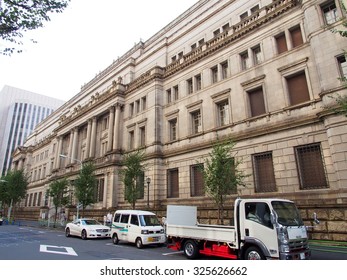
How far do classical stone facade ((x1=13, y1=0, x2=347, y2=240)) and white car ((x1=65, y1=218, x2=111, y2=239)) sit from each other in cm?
606

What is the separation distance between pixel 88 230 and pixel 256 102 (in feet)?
57.3

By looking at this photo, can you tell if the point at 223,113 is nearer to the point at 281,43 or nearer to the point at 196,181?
the point at 196,181

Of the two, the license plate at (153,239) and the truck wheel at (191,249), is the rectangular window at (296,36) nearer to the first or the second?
the truck wheel at (191,249)

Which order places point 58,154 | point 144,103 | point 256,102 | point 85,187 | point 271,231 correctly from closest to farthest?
point 271,231
point 256,102
point 85,187
point 144,103
point 58,154

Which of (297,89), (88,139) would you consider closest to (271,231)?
(297,89)

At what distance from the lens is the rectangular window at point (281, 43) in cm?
2045

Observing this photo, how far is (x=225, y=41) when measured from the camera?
960 inches

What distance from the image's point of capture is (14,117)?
370 feet

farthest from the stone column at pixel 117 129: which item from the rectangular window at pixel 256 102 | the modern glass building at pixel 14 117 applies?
the modern glass building at pixel 14 117

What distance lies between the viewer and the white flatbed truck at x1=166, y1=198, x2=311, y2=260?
866 centimetres

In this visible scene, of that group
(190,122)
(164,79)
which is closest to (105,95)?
(164,79)

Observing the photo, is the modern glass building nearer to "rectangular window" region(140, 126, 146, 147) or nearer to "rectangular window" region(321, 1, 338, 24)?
"rectangular window" region(140, 126, 146, 147)

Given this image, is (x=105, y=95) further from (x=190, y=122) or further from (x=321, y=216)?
(x=321, y=216)

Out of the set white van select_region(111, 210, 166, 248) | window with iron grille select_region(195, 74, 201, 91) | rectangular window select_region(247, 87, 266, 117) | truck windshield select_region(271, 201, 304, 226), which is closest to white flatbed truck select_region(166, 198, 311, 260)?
truck windshield select_region(271, 201, 304, 226)
